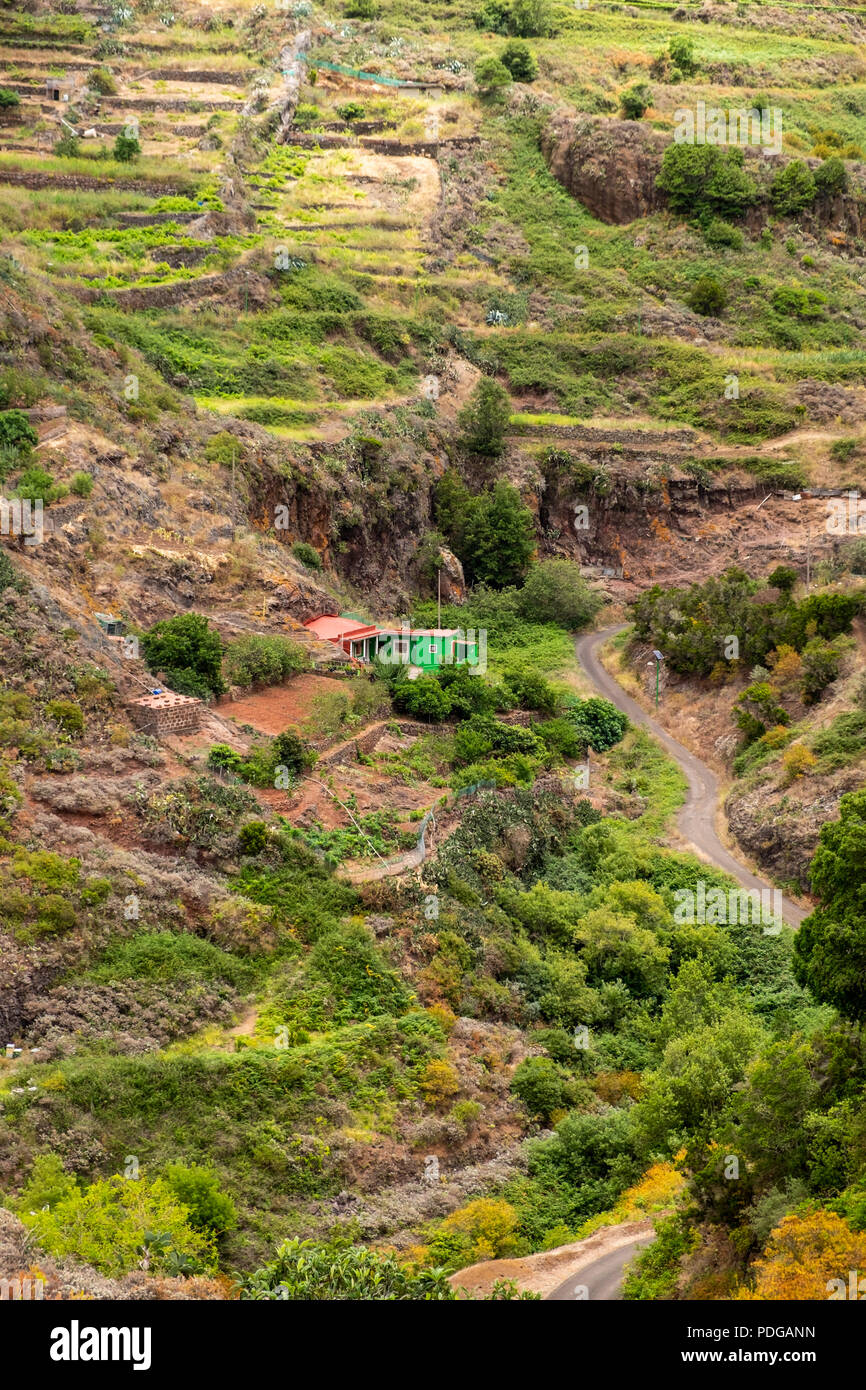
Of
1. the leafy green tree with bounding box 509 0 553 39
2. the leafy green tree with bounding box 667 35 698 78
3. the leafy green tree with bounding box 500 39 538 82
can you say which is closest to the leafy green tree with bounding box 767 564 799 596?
the leafy green tree with bounding box 500 39 538 82

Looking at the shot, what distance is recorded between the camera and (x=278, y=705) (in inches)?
1923

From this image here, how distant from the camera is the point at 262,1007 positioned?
39.2 meters

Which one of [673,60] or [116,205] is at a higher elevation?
[673,60]

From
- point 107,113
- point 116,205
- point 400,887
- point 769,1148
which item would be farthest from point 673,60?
point 769,1148

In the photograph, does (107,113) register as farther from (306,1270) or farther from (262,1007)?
(306,1270)

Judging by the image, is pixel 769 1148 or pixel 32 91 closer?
pixel 769 1148

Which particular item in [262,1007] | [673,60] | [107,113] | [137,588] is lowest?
[262,1007]

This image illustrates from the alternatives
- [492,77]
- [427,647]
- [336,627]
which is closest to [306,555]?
[427,647]

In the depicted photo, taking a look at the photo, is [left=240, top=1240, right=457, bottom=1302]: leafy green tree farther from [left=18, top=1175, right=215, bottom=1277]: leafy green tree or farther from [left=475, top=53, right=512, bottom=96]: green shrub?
[left=475, top=53, right=512, bottom=96]: green shrub

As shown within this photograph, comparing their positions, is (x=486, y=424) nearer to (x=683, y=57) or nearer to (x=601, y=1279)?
(x=683, y=57)

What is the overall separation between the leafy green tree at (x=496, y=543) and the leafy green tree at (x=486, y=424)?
3.19 meters

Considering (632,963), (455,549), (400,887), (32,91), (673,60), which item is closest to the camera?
(400,887)

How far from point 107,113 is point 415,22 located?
2409cm

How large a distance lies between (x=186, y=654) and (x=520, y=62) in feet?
A: 182
